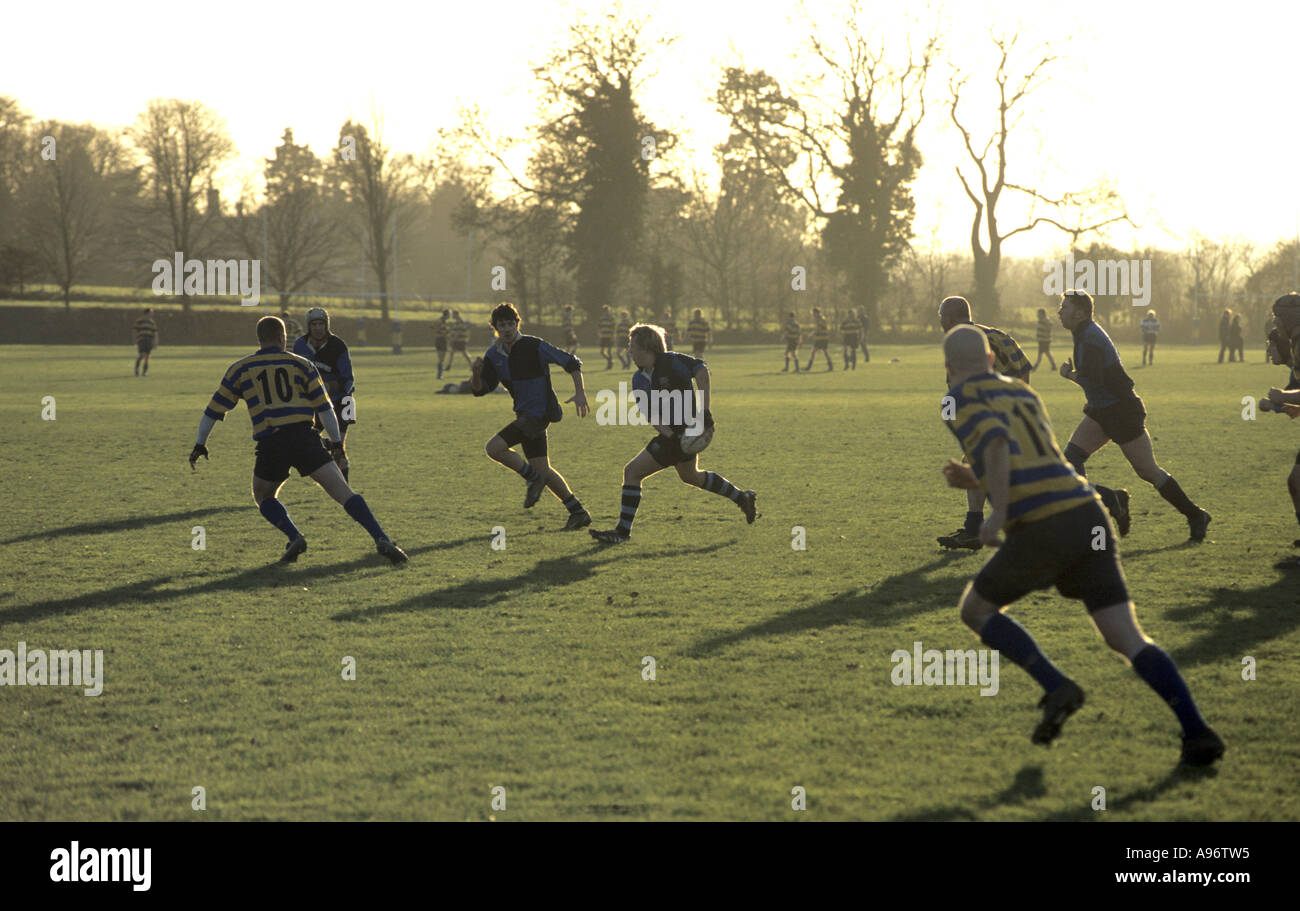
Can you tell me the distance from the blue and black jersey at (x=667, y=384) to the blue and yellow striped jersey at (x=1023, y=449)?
468 centimetres

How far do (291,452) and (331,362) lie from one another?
12.2 ft

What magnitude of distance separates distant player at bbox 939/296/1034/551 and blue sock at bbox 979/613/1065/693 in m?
3.12

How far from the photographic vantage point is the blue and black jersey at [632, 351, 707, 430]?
9.30 metres

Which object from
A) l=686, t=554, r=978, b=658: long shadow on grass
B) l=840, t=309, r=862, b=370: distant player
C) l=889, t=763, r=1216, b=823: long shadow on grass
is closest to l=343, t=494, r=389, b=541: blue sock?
l=686, t=554, r=978, b=658: long shadow on grass

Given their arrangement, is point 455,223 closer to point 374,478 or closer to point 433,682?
point 374,478

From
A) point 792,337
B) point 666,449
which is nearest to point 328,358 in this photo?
point 666,449

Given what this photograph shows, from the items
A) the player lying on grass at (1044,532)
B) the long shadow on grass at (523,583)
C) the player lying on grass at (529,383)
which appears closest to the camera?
the player lying on grass at (1044,532)

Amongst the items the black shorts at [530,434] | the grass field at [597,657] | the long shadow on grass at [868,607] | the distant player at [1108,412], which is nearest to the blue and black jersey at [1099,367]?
the distant player at [1108,412]

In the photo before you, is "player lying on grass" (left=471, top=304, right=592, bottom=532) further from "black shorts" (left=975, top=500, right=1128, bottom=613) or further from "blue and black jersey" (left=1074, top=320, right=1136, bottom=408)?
"black shorts" (left=975, top=500, right=1128, bottom=613)

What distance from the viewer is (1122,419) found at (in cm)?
932

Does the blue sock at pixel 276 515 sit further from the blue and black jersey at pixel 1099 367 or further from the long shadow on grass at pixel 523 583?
the blue and black jersey at pixel 1099 367

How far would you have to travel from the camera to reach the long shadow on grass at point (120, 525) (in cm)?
998

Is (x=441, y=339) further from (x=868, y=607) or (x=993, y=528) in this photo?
(x=993, y=528)
